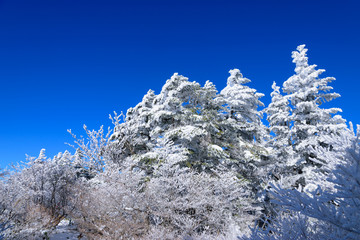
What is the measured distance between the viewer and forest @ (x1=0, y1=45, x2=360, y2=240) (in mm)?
9633

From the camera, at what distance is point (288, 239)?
3119mm

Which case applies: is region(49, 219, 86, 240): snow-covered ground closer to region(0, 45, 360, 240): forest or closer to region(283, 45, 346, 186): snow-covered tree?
region(0, 45, 360, 240): forest

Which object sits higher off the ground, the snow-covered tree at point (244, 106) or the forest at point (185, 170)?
the snow-covered tree at point (244, 106)

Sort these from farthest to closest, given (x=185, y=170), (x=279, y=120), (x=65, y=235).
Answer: (x=279, y=120), (x=65, y=235), (x=185, y=170)

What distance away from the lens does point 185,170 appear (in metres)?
12.2

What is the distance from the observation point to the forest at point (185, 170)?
9.63 metres

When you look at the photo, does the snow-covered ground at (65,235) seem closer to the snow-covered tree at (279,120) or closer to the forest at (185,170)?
the forest at (185,170)

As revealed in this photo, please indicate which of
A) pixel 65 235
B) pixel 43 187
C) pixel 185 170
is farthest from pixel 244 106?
pixel 43 187

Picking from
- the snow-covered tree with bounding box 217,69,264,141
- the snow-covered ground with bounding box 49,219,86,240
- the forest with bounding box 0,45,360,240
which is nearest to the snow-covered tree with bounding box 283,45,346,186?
the forest with bounding box 0,45,360,240

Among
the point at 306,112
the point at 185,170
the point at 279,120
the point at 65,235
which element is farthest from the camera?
the point at 279,120

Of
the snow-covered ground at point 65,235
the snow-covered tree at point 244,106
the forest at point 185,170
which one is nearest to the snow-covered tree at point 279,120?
the forest at point 185,170

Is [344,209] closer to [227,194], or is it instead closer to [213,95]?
[227,194]

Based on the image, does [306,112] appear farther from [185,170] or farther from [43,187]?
[43,187]

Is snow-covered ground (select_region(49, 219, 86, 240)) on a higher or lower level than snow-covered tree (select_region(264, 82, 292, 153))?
lower
